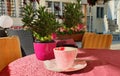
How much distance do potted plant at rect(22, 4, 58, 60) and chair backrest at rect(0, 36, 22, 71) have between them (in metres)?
0.36

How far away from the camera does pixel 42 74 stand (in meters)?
0.85

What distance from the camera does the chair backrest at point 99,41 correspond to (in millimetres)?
2160

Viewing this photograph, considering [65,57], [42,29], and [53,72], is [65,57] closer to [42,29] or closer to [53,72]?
[53,72]

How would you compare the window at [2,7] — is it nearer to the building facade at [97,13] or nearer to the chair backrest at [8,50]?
the building facade at [97,13]

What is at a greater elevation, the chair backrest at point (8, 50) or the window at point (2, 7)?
the window at point (2, 7)

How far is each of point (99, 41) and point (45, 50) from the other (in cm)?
122

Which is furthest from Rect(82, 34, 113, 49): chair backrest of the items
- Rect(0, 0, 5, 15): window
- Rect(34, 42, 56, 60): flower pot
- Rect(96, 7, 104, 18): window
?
Rect(96, 7, 104, 18): window

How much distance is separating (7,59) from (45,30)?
520mm

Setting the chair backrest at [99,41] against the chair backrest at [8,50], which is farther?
the chair backrest at [99,41]

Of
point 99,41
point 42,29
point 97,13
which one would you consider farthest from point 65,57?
point 97,13

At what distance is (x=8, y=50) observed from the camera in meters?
1.46

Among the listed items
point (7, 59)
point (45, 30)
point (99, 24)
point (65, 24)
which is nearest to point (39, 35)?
point (45, 30)

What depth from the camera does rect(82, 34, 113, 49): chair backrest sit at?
7.09ft

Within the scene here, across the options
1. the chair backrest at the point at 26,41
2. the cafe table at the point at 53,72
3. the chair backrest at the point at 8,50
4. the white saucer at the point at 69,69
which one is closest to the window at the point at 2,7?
the chair backrest at the point at 26,41
